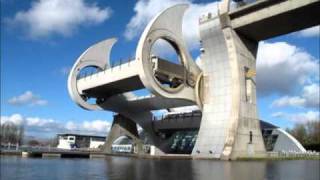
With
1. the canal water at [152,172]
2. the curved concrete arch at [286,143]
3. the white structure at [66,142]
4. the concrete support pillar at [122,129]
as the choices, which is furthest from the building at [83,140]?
the canal water at [152,172]

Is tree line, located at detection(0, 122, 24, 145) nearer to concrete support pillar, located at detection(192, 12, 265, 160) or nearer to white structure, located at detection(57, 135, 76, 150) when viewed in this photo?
white structure, located at detection(57, 135, 76, 150)

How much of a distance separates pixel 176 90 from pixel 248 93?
8.10 metres

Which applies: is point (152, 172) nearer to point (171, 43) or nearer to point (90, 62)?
point (171, 43)

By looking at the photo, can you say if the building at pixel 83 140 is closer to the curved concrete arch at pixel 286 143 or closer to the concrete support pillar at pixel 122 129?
the concrete support pillar at pixel 122 129

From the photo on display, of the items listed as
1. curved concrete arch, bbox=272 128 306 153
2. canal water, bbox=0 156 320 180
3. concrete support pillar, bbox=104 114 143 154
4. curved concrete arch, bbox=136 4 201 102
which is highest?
curved concrete arch, bbox=136 4 201 102

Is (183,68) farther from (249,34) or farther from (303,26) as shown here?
(303,26)

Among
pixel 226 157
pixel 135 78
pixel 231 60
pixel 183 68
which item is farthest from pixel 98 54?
pixel 226 157

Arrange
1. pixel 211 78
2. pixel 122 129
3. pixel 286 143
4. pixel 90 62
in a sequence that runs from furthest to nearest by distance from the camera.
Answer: pixel 122 129, pixel 286 143, pixel 90 62, pixel 211 78

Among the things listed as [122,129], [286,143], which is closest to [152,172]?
[286,143]

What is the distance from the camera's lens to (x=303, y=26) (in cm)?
4481

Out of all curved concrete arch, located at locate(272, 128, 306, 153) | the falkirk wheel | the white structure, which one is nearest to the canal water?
the falkirk wheel

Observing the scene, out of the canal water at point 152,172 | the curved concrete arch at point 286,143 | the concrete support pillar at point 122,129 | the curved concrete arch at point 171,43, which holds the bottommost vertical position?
the canal water at point 152,172

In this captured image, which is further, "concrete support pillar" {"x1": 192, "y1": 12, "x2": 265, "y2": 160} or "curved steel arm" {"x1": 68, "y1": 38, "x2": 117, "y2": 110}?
"curved steel arm" {"x1": 68, "y1": 38, "x2": 117, "y2": 110}

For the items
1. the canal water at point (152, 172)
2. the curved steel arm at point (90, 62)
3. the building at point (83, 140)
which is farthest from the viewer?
the building at point (83, 140)
